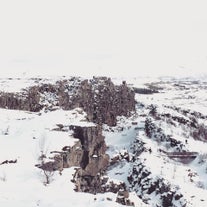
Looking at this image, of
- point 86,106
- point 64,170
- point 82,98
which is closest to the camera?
point 64,170

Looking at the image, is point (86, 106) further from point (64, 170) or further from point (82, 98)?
point (64, 170)

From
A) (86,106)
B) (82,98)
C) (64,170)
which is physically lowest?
(86,106)

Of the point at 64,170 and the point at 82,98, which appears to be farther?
the point at 82,98

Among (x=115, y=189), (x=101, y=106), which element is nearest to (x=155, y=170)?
(x=115, y=189)

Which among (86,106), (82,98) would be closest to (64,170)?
(86,106)

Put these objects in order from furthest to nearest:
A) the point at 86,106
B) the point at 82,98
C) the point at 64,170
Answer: the point at 82,98 → the point at 86,106 → the point at 64,170

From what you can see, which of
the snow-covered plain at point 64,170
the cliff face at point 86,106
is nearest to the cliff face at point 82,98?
the cliff face at point 86,106

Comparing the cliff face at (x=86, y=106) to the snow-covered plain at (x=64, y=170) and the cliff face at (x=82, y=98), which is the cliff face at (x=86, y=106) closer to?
the cliff face at (x=82, y=98)

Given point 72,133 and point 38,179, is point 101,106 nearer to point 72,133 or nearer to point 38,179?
point 72,133

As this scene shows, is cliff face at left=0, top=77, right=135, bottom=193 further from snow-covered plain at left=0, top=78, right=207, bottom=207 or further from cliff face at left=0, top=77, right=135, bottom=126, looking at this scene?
snow-covered plain at left=0, top=78, right=207, bottom=207
